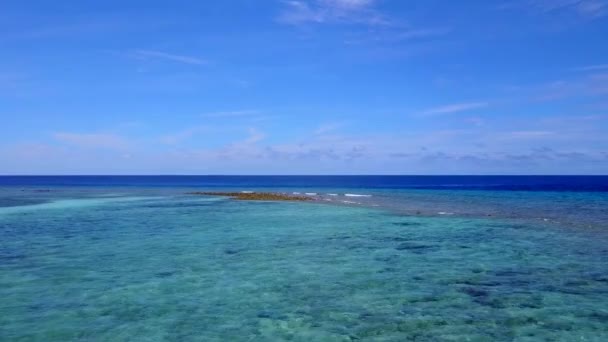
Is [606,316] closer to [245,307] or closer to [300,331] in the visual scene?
[300,331]

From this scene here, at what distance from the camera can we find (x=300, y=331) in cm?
1072

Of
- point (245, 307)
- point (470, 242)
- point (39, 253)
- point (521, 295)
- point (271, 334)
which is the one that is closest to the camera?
point (271, 334)

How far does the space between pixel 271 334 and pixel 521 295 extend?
6.92 m

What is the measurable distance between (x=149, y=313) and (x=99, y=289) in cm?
306

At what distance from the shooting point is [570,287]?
14.2 meters

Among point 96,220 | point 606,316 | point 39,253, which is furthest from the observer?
point 96,220

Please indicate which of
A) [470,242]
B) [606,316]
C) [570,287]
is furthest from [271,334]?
[470,242]

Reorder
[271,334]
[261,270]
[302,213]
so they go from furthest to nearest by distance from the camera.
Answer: [302,213]
[261,270]
[271,334]

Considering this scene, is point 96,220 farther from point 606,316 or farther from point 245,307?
point 606,316

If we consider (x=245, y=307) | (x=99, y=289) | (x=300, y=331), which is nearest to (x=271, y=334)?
(x=300, y=331)

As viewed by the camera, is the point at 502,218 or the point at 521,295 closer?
the point at 521,295

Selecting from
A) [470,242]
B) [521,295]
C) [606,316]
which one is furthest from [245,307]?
[470,242]

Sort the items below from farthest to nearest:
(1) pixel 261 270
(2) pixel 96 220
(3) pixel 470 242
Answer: (2) pixel 96 220 < (3) pixel 470 242 < (1) pixel 261 270

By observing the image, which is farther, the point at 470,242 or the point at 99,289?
the point at 470,242
